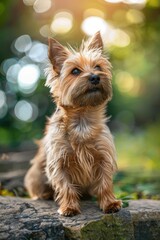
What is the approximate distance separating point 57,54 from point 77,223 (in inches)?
74.0

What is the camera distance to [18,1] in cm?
1328

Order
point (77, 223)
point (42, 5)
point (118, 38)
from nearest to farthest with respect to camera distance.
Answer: point (77, 223) → point (42, 5) → point (118, 38)

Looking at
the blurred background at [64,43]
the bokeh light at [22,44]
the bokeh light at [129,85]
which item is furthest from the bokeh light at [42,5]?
the bokeh light at [129,85]

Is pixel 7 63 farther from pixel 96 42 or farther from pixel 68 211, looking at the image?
pixel 68 211

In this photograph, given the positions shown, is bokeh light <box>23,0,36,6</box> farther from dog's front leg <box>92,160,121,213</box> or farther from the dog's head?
dog's front leg <box>92,160,121,213</box>

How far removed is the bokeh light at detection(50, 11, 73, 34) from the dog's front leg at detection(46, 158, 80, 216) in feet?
18.6

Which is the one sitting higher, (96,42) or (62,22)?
(62,22)

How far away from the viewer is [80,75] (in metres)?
5.61

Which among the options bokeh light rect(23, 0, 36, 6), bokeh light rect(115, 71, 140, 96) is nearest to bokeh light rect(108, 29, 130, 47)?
bokeh light rect(23, 0, 36, 6)

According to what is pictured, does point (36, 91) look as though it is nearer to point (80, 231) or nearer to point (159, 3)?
point (159, 3)

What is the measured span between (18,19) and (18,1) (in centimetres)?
117

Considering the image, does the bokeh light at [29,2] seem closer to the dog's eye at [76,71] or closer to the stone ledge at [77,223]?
the dog's eye at [76,71]

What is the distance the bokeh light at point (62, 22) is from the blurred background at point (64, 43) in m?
0.02

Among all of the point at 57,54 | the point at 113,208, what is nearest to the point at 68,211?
the point at 113,208
